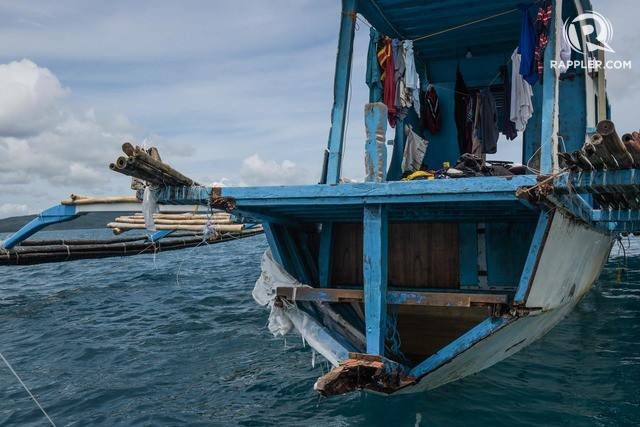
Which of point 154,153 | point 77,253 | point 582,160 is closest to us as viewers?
point 582,160

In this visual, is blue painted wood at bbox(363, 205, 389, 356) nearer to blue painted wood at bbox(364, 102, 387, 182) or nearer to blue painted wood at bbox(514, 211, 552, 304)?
blue painted wood at bbox(364, 102, 387, 182)

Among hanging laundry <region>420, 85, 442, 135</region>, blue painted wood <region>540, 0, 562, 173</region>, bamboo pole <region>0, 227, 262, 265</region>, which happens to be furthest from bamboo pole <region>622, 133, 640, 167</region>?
bamboo pole <region>0, 227, 262, 265</region>

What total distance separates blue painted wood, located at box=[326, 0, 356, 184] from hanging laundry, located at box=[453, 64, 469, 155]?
3526mm

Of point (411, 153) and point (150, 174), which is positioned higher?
point (411, 153)

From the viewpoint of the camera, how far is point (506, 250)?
7102 millimetres

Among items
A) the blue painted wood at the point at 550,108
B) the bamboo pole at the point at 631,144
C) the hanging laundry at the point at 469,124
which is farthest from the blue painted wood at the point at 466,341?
the hanging laundry at the point at 469,124

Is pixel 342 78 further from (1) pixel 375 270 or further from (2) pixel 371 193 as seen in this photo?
(1) pixel 375 270

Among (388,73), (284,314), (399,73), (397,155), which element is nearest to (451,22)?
(399,73)

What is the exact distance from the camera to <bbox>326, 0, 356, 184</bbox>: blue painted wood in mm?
6633

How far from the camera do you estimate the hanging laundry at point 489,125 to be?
8820mm

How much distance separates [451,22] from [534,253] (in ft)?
15.8

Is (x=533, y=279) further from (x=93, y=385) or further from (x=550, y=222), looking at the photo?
(x=93, y=385)

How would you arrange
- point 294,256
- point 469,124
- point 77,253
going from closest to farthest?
point 294,256 < point 469,124 < point 77,253

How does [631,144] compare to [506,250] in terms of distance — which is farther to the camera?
[506,250]
